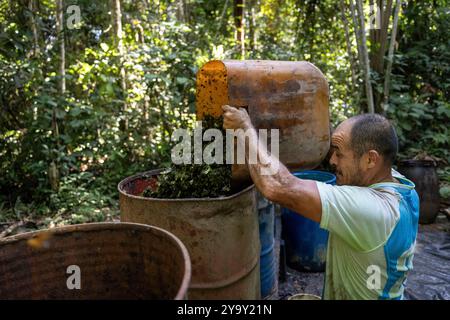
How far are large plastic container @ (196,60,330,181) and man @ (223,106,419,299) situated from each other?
41cm

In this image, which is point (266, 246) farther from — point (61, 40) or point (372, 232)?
point (61, 40)

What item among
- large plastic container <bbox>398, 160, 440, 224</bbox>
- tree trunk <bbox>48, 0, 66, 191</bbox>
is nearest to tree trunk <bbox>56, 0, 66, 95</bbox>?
tree trunk <bbox>48, 0, 66, 191</bbox>

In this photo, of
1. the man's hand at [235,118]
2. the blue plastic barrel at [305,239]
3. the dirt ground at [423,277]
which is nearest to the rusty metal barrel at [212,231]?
the man's hand at [235,118]

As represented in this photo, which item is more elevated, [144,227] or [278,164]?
[278,164]

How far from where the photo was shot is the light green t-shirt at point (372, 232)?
53.7 inches

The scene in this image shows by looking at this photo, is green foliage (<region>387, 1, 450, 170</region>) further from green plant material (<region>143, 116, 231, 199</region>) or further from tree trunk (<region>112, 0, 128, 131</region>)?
green plant material (<region>143, 116, 231, 199</region>)

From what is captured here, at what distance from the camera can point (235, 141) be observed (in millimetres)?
1887

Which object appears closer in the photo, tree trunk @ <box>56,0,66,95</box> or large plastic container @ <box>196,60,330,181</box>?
large plastic container @ <box>196,60,330,181</box>

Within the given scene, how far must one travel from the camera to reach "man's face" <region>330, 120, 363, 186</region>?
1555 mm

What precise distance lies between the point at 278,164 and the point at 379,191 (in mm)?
420

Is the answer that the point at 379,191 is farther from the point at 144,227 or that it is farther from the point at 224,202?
the point at 144,227

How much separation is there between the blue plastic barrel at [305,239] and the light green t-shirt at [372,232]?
5.84ft

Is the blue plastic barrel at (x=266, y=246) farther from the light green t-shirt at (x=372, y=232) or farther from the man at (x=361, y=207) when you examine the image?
the light green t-shirt at (x=372, y=232)

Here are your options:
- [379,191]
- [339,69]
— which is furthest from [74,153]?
[339,69]
